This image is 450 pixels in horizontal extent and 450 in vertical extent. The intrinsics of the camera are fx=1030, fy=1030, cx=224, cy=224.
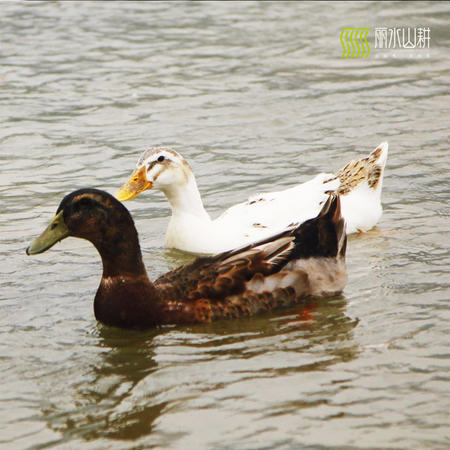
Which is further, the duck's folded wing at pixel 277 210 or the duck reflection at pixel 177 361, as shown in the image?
the duck's folded wing at pixel 277 210

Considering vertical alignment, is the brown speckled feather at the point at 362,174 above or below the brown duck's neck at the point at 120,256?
below

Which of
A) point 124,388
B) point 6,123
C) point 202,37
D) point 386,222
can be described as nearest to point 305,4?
point 202,37

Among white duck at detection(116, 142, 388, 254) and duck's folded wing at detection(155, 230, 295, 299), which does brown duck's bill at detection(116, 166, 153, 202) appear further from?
duck's folded wing at detection(155, 230, 295, 299)

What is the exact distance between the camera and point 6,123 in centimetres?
1302

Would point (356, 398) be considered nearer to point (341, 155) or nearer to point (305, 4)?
point (341, 155)

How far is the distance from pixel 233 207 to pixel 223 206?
997 mm

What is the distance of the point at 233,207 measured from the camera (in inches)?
373

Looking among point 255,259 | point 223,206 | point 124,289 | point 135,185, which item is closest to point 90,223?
point 124,289

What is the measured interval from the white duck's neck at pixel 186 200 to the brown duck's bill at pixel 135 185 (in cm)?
24

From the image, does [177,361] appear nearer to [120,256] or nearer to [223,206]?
[120,256]

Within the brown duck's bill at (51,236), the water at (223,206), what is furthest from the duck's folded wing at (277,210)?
the brown duck's bill at (51,236)

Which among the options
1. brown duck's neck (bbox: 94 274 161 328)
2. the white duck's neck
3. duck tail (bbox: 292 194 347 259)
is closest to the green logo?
the white duck's neck

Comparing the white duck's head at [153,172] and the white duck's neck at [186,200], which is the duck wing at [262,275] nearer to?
the white duck's neck at [186,200]

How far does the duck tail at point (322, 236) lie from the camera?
7.83 metres
